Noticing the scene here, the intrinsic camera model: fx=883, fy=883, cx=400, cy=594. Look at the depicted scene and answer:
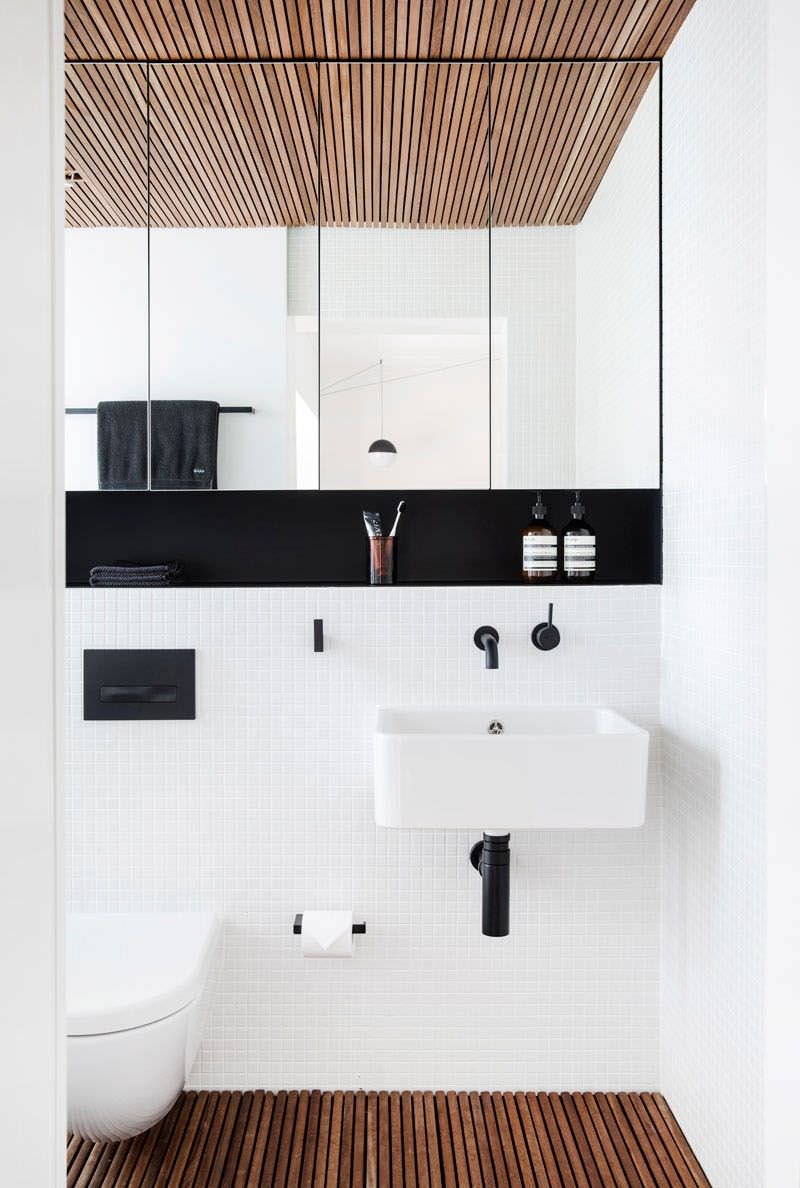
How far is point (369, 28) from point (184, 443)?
3.15 ft

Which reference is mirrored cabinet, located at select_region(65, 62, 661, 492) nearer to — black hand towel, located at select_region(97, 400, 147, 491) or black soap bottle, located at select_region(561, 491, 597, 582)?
black hand towel, located at select_region(97, 400, 147, 491)

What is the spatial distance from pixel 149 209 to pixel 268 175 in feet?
0.96

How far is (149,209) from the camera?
2.08 metres

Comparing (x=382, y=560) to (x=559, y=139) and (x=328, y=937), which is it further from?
(x=559, y=139)

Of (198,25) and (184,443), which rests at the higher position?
(198,25)

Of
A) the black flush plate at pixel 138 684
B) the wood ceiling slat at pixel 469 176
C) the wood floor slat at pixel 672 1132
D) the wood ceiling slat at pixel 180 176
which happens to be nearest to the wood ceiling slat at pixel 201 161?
the wood ceiling slat at pixel 180 176

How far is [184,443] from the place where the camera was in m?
2.08

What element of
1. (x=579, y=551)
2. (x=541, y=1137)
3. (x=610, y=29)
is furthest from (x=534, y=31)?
(x=541, y=1137)

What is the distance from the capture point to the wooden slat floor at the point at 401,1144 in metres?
1.72

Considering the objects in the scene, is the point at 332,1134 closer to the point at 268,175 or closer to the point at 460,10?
the point at 268,175

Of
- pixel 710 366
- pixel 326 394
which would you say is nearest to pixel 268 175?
pixel 326 394

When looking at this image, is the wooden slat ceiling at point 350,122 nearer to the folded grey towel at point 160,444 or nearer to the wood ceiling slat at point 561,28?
the wood ceiling slat at point 561,28

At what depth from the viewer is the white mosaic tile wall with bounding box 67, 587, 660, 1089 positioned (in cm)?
200

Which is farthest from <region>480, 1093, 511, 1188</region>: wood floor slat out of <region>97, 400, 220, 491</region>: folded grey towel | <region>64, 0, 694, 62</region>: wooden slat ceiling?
<region>64, 0, 694, 62</region>: wooden slat ceiling
